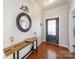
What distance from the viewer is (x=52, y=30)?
598cm

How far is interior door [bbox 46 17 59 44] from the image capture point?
5660 mm

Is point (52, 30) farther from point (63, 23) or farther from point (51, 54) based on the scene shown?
point (51, 54)

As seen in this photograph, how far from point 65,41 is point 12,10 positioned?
408 cm

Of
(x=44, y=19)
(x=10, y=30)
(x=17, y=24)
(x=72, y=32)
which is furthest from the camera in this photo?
(x=44, y=19)

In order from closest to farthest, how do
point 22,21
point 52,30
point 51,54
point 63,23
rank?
point 22,21 → point 51,54 → point 63,23 → point 52,30

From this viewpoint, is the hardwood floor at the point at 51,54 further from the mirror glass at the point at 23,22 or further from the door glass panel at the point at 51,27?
the door glass panel at the point at 51,27

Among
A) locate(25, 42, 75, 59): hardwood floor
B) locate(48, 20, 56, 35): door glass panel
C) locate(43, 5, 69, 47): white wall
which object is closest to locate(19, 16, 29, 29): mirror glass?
locate(25, 42, 75, 59): hardwood floor

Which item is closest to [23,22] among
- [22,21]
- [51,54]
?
[22,21]

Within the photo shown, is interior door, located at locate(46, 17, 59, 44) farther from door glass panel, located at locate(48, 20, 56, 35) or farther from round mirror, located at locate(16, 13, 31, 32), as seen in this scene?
round mirror, located at locate(16, 13, 31, 32)

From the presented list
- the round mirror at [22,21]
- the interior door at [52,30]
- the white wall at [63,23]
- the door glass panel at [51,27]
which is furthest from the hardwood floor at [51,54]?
the door glass panel at [51,27]

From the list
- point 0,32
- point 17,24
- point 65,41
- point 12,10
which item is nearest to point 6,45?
point 17,24

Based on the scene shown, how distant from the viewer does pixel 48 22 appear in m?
6.34

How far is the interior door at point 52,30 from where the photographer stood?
5.66 metres

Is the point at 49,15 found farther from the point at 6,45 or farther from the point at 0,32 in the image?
the point at 0,32
